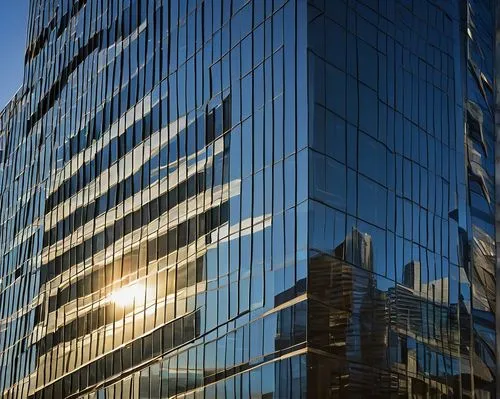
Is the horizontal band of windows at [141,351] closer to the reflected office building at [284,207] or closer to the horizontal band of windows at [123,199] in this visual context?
the reflected office building at [284,207]

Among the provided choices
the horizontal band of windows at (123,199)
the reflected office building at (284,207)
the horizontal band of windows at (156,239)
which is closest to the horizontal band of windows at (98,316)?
the reflected office building at (284,207)

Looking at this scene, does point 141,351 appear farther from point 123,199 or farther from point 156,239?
point 123,199

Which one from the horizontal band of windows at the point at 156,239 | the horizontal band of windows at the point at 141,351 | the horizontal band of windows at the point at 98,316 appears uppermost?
the horizontal band of windows at the point at 156,239

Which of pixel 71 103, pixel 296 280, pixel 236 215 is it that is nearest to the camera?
pixel 296 280

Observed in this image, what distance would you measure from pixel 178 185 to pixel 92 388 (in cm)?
1196

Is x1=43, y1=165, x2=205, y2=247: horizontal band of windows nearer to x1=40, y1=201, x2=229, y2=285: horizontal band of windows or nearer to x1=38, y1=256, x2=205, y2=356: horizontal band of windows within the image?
x1=40, y1=201, x2=229, y2=285: horizontal band of windows

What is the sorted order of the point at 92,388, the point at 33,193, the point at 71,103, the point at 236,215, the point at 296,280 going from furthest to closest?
the point at 33,193 → the point at 71,103 → the point at 92,388 → the point at 236,215 → the point at 296,280

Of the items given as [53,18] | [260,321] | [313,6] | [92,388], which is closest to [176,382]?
[260,321]

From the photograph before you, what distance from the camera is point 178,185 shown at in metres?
42.5

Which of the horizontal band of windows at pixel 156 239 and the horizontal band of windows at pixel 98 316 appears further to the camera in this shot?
the horizontal band of windows at pixel 98 316

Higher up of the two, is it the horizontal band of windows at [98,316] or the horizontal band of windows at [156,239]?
the horizontal band of windows at [156,239]

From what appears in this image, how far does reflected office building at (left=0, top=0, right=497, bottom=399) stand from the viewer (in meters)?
33.6

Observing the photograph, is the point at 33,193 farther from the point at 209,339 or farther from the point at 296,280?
the point at 296,280

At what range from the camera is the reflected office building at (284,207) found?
33562 mm
